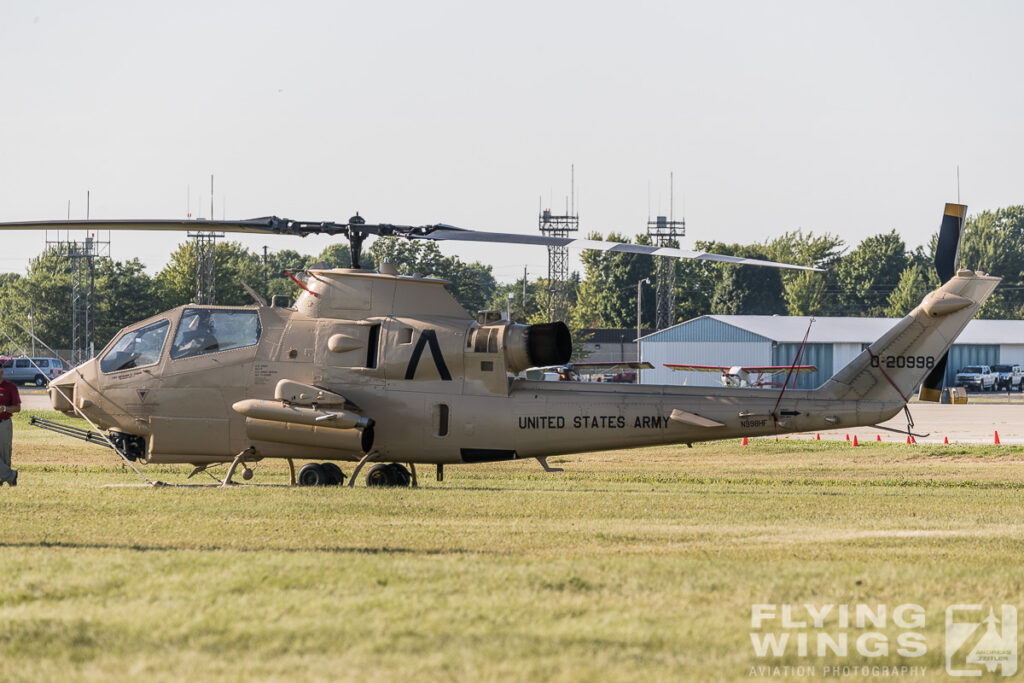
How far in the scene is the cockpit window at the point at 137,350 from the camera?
20125 millimetres

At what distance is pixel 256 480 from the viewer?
21.9 metres

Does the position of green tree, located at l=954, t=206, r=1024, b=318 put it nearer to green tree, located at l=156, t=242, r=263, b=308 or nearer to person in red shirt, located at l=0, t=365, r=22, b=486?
green tree, located at l=156, t=242, r=263, b=308

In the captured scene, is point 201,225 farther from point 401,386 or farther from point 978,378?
point 978,378

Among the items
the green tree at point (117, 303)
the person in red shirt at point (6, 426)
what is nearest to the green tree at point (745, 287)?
the green tree at point (117, 303)

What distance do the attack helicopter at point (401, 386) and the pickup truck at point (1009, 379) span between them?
77.7m

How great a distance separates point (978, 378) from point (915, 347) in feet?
254

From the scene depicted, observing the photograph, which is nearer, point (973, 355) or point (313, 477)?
point (313, 477)

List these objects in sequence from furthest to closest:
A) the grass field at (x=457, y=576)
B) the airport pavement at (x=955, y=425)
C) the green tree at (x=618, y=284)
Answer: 1. the green tree at (x=618, y=284)
2. the airport pavement at (x=955, y=425)
3. the grass field at (x=457, y=576)

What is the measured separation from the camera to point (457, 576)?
9562 millimetres

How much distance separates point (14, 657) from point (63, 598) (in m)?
1.55

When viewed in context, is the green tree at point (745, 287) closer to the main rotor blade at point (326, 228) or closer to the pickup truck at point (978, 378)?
the pickup truck at point (978, 378)

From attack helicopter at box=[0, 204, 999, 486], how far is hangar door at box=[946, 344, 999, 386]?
82.7 metres

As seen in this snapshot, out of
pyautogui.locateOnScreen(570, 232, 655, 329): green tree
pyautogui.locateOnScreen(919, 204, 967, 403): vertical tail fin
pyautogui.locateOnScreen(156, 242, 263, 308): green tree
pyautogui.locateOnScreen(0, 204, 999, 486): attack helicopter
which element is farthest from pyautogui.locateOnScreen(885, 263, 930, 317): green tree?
pyautogui.locateOnScreen(0, 204, 999, 486): attack helicopter

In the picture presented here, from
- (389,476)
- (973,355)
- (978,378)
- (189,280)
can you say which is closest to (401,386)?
(389,476)
